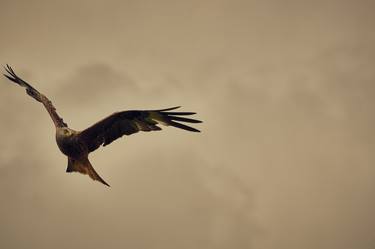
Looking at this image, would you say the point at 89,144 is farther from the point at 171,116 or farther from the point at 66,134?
the point at 171,116

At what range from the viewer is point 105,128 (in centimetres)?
1459

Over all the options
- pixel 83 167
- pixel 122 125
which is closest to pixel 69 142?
pixel 83 167

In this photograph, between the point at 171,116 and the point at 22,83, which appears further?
the point at 22,83

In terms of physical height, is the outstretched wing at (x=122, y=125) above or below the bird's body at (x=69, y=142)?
above

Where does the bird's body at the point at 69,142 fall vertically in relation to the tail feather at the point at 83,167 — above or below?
above

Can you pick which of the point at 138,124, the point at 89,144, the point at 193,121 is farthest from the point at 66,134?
the point at 193,121

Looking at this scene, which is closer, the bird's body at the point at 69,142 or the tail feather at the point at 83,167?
the bird's body at the point at 69,142

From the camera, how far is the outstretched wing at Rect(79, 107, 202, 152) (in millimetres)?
14297

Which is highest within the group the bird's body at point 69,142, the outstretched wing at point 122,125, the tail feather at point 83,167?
the outstretched wing at point 122,125

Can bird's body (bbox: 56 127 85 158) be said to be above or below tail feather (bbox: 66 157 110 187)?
above

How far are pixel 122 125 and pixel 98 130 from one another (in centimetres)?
69

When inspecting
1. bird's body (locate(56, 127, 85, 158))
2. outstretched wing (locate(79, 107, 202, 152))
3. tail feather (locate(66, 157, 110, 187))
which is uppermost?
outstretched wing (locate(79, 107, 202, 152))

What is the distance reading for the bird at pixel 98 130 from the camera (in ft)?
46.7

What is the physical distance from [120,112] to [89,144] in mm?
1264
